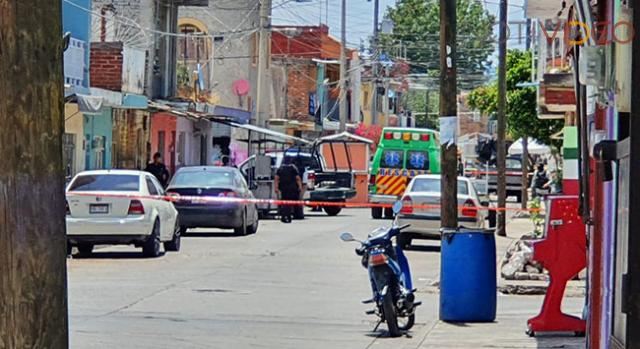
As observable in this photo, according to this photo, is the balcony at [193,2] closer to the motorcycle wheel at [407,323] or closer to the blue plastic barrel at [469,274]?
the blue plastic barrel at [469,274]

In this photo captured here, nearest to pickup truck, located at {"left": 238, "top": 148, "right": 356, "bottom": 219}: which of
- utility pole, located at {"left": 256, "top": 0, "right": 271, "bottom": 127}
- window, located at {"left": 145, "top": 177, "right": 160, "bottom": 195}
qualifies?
utility pole, located at {"left": 256, "top": 0, "right": 271, "bottom": 127}

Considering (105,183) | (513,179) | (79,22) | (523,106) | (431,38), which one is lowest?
(513,179)

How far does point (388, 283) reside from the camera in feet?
42.3

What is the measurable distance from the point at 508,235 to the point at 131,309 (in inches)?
724

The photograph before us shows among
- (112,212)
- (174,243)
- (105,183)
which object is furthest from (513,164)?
(112,212)

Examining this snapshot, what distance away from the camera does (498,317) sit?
14.3 metres

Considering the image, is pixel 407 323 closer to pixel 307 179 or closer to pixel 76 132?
pixel 76 132

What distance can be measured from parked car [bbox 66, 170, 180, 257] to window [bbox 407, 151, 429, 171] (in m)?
15.8

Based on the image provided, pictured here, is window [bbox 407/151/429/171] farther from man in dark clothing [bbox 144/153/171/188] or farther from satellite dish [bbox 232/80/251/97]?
satellite dish [bbox 232/80/251/97]

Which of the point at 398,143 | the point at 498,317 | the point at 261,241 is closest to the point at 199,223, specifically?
the point at 261,241

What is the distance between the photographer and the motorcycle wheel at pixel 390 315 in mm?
12730

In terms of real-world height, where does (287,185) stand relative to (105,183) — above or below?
below

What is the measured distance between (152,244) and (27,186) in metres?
17.8

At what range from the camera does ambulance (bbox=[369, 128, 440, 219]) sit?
36.9 meters
